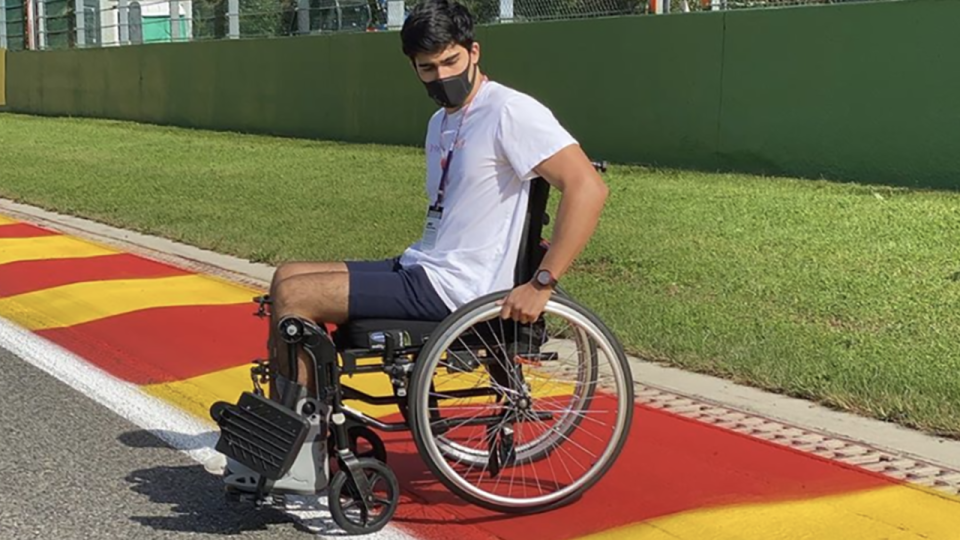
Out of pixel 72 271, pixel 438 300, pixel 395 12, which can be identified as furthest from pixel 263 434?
pixel 395 12

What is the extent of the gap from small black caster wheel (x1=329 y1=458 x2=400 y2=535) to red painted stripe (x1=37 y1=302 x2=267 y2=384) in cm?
242

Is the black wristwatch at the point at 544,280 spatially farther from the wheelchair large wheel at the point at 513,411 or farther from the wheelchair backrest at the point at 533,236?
the wheelchair backrest at the point at 533,236

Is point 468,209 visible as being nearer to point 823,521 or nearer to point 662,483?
point 662,483

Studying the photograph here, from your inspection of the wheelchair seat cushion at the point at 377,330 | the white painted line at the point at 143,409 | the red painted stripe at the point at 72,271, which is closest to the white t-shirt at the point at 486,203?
the wheelchair seat cushion at the point at 377,330

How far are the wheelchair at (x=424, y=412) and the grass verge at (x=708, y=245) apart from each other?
1810 mm

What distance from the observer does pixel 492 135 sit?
3.98m

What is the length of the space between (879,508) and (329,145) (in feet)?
57.6

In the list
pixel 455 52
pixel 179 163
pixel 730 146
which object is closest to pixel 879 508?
pixel 455 52

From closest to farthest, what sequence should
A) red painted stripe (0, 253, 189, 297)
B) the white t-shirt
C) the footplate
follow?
the footplate → the white t-shirt → red painted stripe (0, 253, 189, 297)

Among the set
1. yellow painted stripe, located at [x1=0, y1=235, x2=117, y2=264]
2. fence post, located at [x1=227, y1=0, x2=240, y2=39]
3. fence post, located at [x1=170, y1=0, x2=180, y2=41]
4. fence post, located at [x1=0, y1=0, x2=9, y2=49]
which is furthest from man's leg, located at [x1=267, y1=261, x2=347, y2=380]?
fence post, located at [x1=0, y1=0, x2=9, y2=49]

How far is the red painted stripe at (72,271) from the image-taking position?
8617mm

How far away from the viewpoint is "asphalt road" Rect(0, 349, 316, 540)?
409 centimetres

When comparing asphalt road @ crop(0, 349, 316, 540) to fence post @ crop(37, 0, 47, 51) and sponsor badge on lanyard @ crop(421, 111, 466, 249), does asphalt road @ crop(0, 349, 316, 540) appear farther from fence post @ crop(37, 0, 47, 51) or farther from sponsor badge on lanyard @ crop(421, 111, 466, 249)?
fence post @ crop(37, 0, 47, 51)

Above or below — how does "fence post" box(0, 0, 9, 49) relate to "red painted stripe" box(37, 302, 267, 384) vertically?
above
